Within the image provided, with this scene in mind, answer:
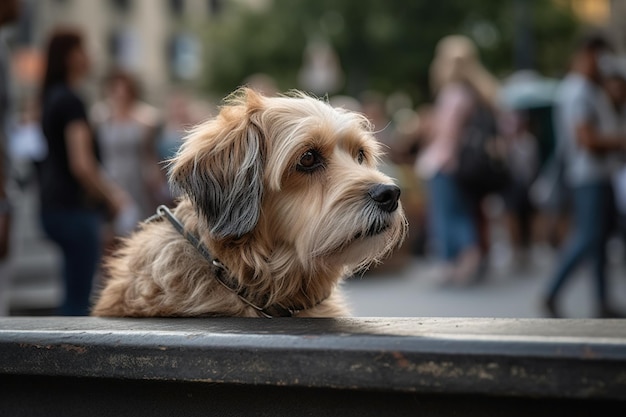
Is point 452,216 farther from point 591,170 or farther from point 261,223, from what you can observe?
point 261,223

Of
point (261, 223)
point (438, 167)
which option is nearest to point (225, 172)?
point (261, 223)

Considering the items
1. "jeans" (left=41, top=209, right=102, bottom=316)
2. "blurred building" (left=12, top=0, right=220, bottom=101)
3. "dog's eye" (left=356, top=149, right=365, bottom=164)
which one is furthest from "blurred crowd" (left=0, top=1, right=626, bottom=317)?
"blurred building" (left=12, top=0, right=220, bottom=101)

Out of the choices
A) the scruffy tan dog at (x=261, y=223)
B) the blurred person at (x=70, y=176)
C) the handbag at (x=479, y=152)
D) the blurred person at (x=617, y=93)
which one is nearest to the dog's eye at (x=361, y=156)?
the scruffy tan dog at (x=261, y=223)

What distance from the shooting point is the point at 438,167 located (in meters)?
11.6

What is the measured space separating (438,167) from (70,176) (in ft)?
18.7

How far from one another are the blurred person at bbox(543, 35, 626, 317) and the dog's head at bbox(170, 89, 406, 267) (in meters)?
5.24

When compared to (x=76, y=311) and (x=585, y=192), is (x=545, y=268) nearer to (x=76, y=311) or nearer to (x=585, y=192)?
(x=585, y=192)

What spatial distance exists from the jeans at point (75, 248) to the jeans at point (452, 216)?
577 centimetres

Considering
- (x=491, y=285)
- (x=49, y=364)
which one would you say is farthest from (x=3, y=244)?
(x=491, y=285)

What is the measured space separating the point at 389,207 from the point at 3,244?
109 inches

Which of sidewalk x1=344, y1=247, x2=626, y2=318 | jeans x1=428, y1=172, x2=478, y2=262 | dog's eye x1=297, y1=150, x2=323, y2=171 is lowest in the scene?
sidewalk x1=344, y1=247, x2=626, y2=318

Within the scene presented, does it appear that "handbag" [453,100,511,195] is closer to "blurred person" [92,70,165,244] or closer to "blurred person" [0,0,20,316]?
"blurred person" [92,70,165,244]

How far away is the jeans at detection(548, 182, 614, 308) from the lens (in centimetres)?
816

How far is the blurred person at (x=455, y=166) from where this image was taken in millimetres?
11370
